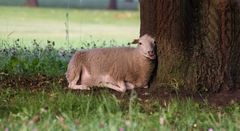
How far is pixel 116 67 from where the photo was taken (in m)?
9.60

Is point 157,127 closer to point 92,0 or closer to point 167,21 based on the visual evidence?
point 167,21

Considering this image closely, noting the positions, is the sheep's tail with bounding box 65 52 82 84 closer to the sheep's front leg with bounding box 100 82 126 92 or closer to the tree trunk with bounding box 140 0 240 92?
the sheep's front leg with bounding box 100 82 126 92

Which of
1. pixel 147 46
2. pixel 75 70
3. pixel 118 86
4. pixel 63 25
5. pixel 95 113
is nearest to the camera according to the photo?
pixel 95 113

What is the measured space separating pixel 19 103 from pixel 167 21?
2049 mm

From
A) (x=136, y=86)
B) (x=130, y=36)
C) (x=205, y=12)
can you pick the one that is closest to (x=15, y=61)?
(x=136, y=86)

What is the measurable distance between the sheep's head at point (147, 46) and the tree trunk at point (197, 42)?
0.10 meters

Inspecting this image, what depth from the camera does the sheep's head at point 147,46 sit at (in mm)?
9195

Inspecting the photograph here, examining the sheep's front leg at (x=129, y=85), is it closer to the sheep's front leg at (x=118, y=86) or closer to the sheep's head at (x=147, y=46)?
the sheep's front leg at (x=118, y=86)

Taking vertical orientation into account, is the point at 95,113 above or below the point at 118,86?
above

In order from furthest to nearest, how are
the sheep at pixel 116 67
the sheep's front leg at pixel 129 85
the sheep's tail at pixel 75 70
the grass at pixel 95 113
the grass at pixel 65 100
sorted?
the sheep's tail at pixel 75 70 < the sheep's front leg at pixel 129 85 < the sheep at pixel 116 67 < the grass at pixel 65 100 < the grass at pixel 95 113

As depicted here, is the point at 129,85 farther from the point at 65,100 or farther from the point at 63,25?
the point at 63,25

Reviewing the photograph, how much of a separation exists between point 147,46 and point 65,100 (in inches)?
55.3

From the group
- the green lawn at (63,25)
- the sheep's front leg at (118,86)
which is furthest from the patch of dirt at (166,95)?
the green lawn at (63,25)

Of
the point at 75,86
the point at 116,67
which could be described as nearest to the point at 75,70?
the point at 75,86
